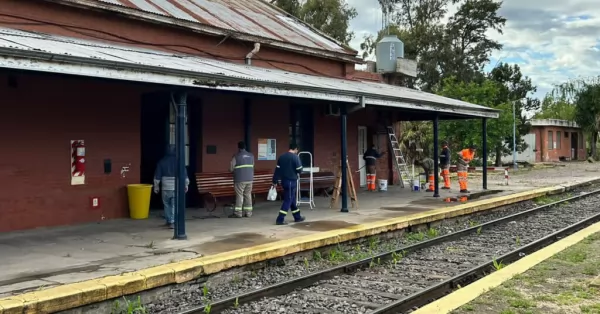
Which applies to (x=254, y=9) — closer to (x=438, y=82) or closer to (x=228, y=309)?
(x=228, y=309)

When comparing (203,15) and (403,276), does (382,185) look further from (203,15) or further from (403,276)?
(403,276)

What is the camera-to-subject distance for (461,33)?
4872cm

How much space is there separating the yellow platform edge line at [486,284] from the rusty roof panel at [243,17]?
853 centimetres

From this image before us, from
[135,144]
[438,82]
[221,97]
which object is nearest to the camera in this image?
[135,144]

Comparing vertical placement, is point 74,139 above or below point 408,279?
above

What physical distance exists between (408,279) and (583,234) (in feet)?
16.1

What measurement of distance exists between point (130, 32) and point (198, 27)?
1.72 metres

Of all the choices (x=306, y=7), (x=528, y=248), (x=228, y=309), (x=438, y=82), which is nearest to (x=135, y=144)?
(x=228, y=309)

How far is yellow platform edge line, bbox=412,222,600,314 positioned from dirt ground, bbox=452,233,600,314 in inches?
3.6

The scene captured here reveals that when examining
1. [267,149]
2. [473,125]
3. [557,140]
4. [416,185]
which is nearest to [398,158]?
[416,185]

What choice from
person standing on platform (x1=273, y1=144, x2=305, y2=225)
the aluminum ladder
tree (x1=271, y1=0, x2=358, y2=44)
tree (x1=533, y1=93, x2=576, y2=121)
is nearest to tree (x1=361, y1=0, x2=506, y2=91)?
tree (x1=271, y1=0, x2=358, y2=44)

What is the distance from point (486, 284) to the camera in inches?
276

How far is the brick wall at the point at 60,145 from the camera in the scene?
9609 mm

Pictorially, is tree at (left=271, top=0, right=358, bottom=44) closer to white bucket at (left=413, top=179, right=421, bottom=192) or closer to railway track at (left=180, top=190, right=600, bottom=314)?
white bucket at (left=413, top=179, right=421, bottom=192)
